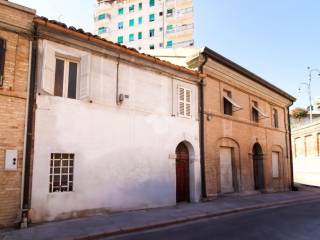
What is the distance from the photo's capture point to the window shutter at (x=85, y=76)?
9.84m

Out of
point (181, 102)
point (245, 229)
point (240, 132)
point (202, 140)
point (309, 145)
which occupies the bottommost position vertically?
point (245, 229)

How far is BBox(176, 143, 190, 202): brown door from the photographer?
13.1 metres

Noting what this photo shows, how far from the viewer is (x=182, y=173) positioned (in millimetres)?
13305

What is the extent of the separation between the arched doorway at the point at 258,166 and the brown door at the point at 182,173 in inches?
278

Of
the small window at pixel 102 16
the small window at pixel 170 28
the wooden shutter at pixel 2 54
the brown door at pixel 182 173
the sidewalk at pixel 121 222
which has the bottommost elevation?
the sidewalk at pixel 121 222

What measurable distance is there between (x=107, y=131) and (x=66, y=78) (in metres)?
2.21

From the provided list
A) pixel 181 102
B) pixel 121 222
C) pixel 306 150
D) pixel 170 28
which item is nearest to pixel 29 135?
pixel 121 222

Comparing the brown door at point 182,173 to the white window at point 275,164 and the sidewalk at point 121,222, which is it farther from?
the white window at point 275,164

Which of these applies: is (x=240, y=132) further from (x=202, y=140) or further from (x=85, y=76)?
(x=85, y=76)

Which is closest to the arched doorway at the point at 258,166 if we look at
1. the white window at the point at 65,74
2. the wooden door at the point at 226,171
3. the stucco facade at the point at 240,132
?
the stucco facade at the point at 240,132

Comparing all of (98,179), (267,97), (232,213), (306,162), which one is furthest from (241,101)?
(306,162)

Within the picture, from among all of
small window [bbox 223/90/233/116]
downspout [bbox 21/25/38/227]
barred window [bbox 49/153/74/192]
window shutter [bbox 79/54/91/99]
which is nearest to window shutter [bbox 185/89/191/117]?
small window [bbox 223/90/233/116]

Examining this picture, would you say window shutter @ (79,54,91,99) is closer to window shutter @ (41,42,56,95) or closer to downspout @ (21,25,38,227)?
window shutter @ (41,42,56,95)

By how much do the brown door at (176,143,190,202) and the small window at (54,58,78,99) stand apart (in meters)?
5.53
